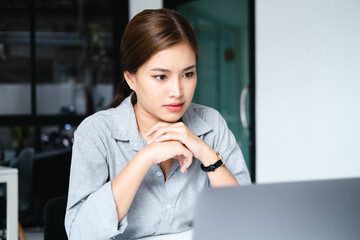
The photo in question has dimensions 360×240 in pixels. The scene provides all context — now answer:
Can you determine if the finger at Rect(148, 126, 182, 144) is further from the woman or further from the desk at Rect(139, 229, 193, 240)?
the desk at Rect(139, 229, 193, 240)

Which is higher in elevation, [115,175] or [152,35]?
[152,35]

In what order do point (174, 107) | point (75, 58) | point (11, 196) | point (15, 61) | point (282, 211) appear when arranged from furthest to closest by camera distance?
point (75, 58) → point (15, 61) → point (11, 196) → point (174, 107) → point (282, 211)

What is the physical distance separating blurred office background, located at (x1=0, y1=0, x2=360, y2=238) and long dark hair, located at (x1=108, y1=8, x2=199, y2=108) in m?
1.68

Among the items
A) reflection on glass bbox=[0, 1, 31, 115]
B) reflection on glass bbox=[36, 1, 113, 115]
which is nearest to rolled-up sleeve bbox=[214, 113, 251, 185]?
reflection on glass bbox=[36, 1, 113, 115]

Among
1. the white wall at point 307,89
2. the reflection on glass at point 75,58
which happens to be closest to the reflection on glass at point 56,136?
the reflection on glass at point 75,58

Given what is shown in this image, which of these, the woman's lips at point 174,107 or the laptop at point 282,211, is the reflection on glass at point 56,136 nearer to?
the woman's lips at point 174,107

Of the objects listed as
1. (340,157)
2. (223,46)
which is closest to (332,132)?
(340,157)

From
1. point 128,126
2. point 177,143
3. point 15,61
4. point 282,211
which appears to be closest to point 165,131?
point 177,143

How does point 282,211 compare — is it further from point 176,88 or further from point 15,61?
point 15,61

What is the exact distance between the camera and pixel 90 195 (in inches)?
41.6

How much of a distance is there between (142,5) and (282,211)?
3.61 metres

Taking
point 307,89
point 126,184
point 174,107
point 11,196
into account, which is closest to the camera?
point 126,184

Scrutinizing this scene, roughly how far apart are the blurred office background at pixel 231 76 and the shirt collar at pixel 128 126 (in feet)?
4.96

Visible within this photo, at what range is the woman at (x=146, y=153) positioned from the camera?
1047mm
